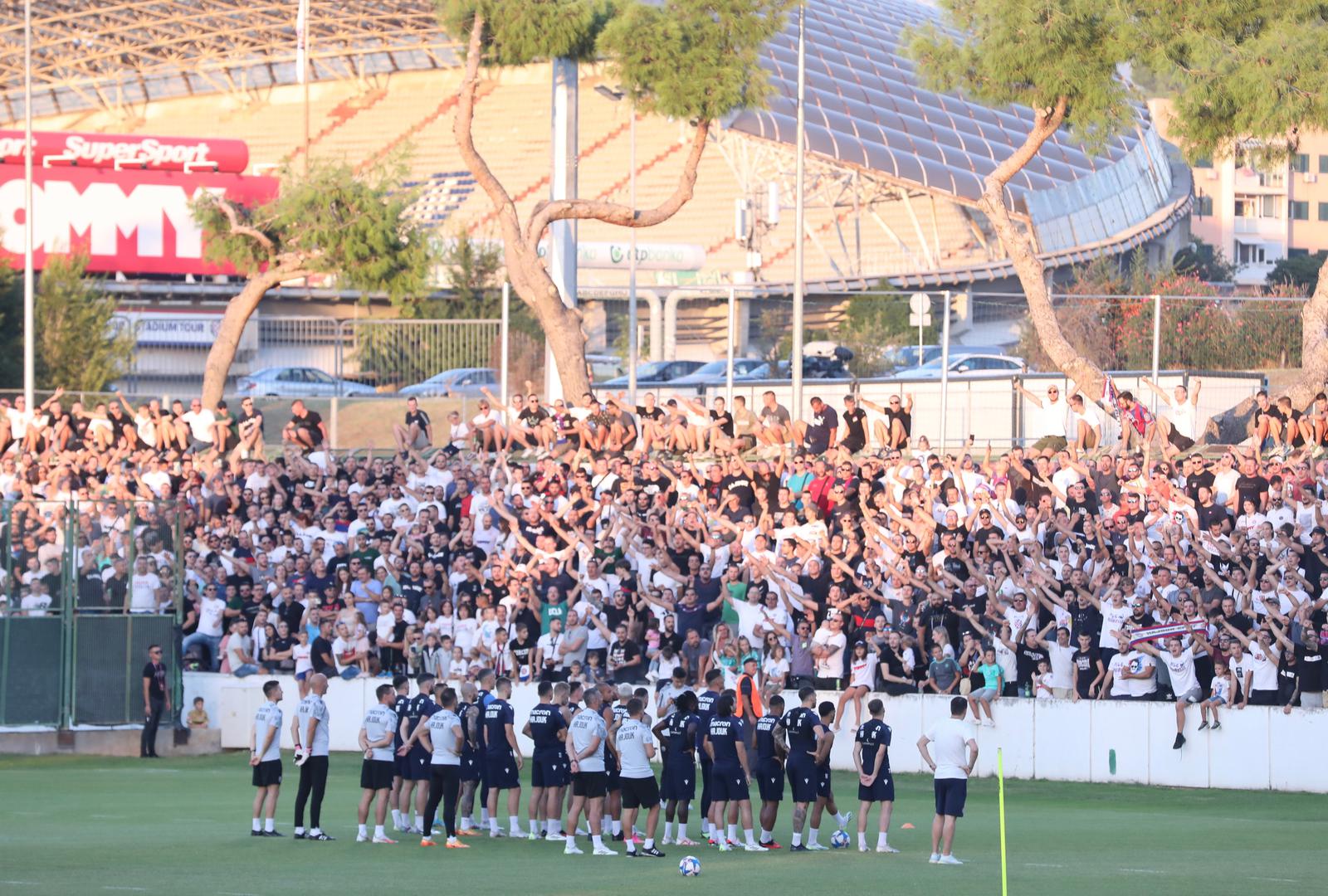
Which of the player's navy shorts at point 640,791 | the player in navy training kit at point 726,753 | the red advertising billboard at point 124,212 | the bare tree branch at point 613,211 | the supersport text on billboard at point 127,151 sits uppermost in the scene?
the supersport text on billboard at point 127,151

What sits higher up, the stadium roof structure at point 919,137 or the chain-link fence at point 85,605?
the stadium roof structure at point 919,137

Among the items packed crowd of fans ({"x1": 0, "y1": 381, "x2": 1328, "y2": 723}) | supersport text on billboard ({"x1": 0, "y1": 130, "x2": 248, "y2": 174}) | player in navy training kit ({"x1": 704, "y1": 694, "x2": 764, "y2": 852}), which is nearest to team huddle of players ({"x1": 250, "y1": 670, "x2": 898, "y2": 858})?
player in navy training kit ({"x1": 704, "y1": 694, "x2": 764, "y2": 852})

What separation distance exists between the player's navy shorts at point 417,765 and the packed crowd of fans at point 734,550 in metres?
2.21

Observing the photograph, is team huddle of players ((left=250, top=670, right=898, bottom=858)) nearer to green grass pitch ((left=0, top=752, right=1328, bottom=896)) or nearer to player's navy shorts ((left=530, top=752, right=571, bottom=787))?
player's navy shorts ((left=530, top=752, right=571, bottom=787))

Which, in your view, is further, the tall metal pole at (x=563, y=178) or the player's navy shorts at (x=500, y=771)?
the tall metal pole at (x=563, y=178)

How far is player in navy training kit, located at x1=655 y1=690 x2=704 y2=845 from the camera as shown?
1445cm

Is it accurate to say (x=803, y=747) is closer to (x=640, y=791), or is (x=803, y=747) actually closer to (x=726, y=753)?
(x=726, y=753)

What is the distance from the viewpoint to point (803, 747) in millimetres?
14430

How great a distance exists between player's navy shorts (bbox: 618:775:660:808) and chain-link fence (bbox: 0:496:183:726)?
31.4ft

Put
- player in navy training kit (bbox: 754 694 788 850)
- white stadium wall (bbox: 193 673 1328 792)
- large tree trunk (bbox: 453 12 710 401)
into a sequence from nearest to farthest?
player in navy training kit (bbox: 754 694 788 850) → white stadium wall (bbox: 193 673 1328 792) → large tree trunk (bbox: 453 12 710 401)

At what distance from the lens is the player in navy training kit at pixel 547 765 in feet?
48.3

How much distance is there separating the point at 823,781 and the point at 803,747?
0.38m

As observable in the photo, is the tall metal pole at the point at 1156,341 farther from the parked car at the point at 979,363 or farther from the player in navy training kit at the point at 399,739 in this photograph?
the player in navy training kit at the point at 399,739

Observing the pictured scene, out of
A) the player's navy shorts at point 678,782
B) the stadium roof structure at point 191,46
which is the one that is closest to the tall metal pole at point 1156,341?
the player's navy shorts at point 678,782
